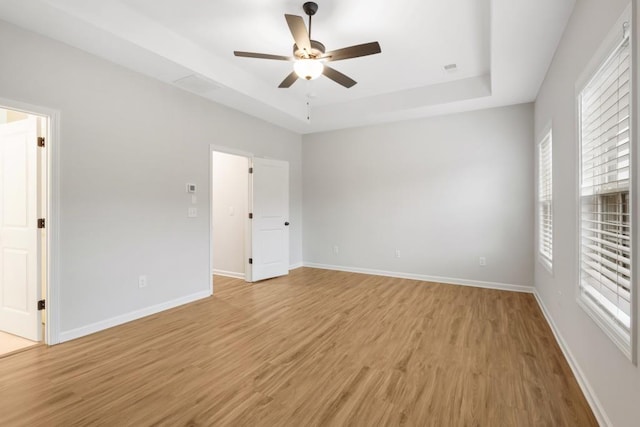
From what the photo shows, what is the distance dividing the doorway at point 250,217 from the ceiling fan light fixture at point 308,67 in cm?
242

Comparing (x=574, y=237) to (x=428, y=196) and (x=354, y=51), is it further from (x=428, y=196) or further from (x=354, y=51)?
(x=428, y=196)

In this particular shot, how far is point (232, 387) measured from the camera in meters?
2.21

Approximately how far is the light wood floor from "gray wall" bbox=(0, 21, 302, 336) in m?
0.46

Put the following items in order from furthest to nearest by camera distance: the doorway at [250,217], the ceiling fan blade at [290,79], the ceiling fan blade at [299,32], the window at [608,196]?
the doorway at [250,217] < the ceiling fan blade at [290,79] < the ceiling fan blade at [299,32] < the window at [608,196]

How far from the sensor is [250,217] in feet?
17.2

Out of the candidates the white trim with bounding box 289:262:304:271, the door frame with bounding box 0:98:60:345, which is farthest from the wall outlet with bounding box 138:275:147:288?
the white trim with bounding box 289:262:304:271

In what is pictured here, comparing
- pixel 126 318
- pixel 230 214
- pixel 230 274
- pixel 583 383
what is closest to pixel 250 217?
pixel 230 214

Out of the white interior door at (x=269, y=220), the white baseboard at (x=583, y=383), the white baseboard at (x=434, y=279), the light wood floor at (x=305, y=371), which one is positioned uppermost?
the white interior door at (x=269, y=220)

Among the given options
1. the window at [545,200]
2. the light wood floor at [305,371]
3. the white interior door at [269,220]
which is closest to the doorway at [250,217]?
the white interior door at [269,220]

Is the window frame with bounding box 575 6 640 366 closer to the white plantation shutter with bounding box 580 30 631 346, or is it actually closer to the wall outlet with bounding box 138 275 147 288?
the white plantation shutter with bounding box 580 30 631 346

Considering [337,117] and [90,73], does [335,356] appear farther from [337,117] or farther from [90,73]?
[337,117]

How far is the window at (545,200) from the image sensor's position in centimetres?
350

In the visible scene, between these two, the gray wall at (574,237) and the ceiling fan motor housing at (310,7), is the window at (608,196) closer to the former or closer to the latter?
the gray wall at (574,237)

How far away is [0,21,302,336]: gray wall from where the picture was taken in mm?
2893
